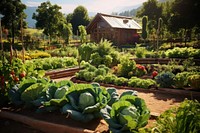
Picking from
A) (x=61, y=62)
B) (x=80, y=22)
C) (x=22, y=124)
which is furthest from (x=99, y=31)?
(x=22, y=124)

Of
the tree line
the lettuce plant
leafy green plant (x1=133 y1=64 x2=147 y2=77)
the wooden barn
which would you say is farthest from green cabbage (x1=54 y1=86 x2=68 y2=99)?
the wooden barn

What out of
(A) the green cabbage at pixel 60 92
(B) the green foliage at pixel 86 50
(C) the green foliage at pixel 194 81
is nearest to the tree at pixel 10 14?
(B) the green foliage at pixel 86 50

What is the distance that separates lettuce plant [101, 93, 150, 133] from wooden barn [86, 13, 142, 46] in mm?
22788

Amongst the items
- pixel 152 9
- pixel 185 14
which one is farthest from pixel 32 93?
pixel 152 9

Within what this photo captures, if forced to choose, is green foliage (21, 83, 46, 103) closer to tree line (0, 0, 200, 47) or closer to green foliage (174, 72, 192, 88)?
green foliage (174, 72, 192, 88)

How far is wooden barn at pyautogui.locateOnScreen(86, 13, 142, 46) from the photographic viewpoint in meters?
26.8

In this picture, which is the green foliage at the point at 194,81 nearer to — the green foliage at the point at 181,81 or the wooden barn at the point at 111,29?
the green foliage at the point at 181,81

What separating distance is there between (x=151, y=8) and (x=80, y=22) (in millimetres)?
14532

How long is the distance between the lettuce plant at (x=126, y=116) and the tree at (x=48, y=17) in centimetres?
3262

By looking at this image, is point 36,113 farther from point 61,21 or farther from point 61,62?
point 61,21

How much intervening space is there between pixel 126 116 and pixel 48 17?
33.2 metres

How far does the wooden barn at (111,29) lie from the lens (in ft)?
88.0

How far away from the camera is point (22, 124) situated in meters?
3.88

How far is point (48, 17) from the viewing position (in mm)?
34062
